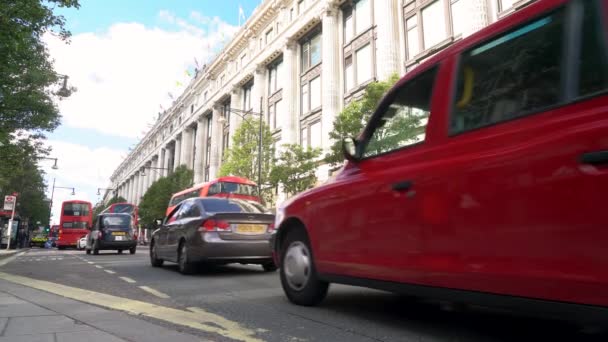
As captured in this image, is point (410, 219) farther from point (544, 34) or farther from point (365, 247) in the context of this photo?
point (544, 34)

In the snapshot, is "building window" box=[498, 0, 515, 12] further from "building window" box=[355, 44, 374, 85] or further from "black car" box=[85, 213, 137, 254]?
"black car" box=[85, 213, 137, 254]

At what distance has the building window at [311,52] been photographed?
34.6 meters

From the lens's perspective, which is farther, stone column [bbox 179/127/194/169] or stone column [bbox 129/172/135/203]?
stone column [bbox 129/172/135/203]

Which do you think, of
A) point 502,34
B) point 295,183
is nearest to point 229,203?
point 502,34

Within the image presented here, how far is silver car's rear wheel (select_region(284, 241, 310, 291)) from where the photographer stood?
4.41 meters

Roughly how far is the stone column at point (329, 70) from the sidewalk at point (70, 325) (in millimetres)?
25783

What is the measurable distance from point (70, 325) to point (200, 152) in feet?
184

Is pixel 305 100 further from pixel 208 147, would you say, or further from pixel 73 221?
pixel 208 147

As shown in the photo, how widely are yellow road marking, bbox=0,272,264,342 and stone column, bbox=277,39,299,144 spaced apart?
2943 centimetres

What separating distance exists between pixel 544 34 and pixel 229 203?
6.94 metres

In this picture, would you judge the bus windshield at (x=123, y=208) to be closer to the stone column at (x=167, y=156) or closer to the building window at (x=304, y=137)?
the building window at (x=304, y=137)

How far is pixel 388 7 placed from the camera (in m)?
26.2

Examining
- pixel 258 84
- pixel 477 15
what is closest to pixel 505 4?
pixel 477 15

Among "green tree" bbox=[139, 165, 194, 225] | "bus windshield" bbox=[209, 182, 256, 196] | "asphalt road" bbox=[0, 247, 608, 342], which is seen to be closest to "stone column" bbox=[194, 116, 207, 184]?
"green tree" bbox=[139, 165, 194, 225]
